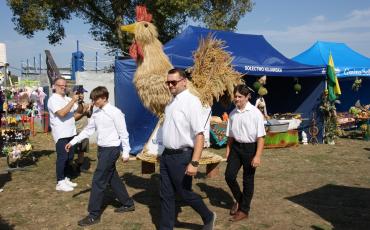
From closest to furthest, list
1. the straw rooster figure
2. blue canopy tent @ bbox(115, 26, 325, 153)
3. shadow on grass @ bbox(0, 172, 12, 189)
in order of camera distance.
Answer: the straw rooster figure, shadow on grass @ bbox(0, 172, 12, 189), blue canopy tent @ bbox(115, 26, 325, 153)

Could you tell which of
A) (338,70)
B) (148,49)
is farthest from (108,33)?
(148,49)

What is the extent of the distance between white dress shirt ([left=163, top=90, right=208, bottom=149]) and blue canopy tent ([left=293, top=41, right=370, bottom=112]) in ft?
37.0

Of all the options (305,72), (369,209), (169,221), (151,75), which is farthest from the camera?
(305,72)

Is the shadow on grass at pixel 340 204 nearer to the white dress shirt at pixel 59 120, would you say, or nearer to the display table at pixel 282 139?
the white dress shirt at pixel 59 120

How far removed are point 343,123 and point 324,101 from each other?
2.21 meters

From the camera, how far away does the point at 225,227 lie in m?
4.84

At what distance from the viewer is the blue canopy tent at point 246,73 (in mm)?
9562

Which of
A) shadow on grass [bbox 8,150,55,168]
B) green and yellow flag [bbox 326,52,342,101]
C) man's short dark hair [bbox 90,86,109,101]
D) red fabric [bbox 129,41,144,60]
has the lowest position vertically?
shadow on grass [bbox 8,150,55,168]

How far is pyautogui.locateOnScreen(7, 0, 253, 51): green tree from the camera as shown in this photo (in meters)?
18.5

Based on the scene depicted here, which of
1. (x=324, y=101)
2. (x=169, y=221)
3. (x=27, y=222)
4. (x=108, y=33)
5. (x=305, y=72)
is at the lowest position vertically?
(x=27, y=222)

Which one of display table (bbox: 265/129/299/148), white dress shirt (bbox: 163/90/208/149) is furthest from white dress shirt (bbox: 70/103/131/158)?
display table (bbox: 265/129/299/148)

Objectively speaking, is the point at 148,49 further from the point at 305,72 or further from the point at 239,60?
the point at 305,72

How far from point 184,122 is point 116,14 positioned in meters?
18.0

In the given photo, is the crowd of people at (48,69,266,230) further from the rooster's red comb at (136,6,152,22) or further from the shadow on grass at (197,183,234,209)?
the rooster's red comb at (136,6,152,22)
